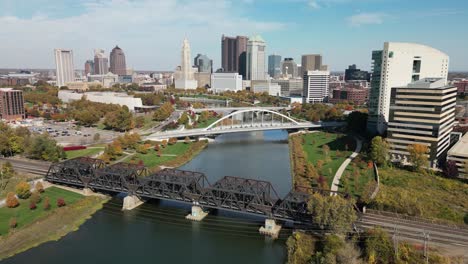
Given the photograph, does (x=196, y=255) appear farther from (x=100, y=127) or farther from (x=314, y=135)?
(x=100, y=127)

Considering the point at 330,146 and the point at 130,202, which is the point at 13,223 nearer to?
the point at 130,202

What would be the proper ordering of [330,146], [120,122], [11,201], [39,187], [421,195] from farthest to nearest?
1. [120,122]
2. [330,146]
3. [39,187]
4. [421,195]
5. [11,201]

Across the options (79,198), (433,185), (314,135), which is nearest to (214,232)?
(79,198)

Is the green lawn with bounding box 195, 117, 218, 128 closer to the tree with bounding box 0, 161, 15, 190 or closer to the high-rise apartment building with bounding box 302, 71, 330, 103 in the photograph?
the tree with bounding box 0, 161, 15, 190

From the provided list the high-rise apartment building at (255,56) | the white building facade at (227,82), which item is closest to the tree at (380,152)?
the white building facade at (227,82)

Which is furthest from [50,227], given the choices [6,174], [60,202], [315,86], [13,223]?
[315,86]

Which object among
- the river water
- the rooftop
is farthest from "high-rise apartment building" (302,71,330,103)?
the river water
